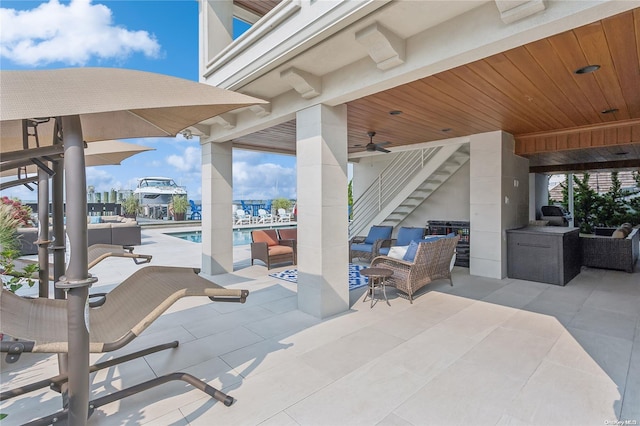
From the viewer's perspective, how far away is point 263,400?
92.0 inches

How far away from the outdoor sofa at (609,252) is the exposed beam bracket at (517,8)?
627 cm

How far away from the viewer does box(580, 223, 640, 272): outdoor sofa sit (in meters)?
6.30

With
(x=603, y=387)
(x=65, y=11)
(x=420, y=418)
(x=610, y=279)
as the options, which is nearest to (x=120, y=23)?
(x=65, y=11)

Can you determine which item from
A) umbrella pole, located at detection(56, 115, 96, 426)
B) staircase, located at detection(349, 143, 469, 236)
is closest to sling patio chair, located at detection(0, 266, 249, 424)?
umbrella pole, located at detection(56, 115, 96, 426)

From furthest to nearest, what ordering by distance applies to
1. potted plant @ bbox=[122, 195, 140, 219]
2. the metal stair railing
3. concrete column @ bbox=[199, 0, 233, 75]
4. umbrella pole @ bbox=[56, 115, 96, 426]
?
potted plant @ bbox=[122, 195, 140, 219], the metal stair railing, concrete column @ bbox=[199, 0, 233, 75], umbrella pole @ bbox=[56, 115, 96, 426]

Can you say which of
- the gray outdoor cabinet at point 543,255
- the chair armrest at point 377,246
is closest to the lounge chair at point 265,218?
the chair armrest at point 377,246

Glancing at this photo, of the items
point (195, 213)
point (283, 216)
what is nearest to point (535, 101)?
point (283, 216)

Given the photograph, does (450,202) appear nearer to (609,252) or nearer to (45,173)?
(609,252)

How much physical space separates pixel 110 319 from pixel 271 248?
4873 millimetres

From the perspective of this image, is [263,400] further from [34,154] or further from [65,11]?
[65,11]

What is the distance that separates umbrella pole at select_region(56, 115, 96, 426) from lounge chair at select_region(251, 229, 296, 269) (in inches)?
200

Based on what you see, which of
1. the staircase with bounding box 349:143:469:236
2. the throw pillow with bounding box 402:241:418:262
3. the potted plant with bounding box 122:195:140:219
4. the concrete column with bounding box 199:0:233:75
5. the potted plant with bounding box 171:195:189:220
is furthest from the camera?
the potted plant with bounding box 171:195:189:220

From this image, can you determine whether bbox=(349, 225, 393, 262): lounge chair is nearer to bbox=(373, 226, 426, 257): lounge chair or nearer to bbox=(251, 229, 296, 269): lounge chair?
bbox=(373, 226, 426, 257): lounge chair

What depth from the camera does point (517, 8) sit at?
235cm
